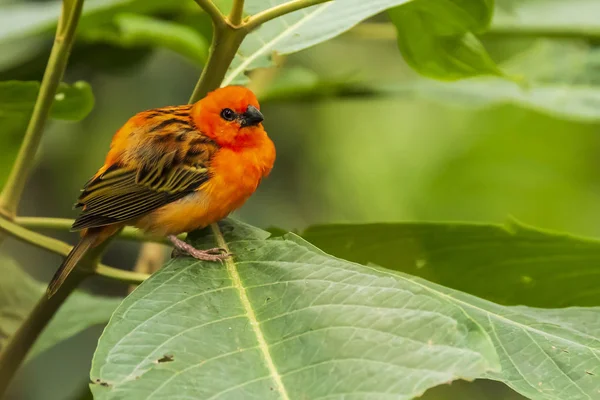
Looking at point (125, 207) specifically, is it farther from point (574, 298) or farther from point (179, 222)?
point (574, 298)

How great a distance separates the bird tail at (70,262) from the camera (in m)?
1.47

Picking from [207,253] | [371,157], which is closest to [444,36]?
[207,253]

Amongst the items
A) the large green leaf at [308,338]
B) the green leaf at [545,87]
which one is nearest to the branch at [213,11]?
the large green leaf at [308,338]

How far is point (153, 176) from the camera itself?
181cm

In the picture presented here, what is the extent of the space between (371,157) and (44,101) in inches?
117

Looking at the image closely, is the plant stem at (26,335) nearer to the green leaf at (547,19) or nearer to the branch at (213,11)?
the branch at (213,11)

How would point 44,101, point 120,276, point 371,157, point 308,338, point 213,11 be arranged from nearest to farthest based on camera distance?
point 308,338, point 213,11, point 44,101, point 120,276, point 371,157

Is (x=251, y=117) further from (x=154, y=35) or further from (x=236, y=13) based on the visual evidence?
(x=236, y=13)

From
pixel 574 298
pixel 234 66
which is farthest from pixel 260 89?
pixel 574 298

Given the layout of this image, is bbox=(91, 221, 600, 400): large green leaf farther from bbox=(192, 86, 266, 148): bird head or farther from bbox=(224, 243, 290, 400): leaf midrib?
bbox=(192, 86, 266, 148): bird head

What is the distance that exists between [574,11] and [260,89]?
3.68 feet

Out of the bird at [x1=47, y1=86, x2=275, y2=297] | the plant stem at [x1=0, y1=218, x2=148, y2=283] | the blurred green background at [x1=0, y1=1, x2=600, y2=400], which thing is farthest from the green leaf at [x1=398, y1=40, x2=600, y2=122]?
the plant stem at [x1=0, y1=218, x2=148, y2=283]

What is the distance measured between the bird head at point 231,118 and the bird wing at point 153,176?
8 centimetres

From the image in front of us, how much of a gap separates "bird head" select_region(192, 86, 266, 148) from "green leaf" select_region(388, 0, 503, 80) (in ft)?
1.58
